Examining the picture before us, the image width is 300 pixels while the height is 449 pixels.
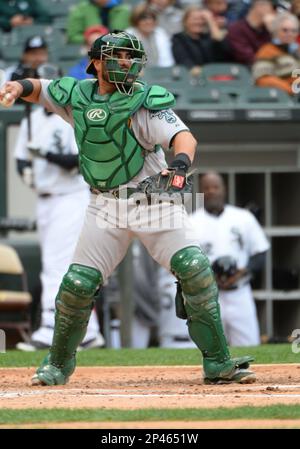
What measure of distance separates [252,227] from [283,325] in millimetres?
1542

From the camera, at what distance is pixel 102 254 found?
6.60 m

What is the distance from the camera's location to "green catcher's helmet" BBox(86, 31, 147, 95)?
6480 millimetres

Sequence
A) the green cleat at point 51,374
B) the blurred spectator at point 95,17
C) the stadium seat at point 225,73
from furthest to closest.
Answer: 1. the blurred spectator at point 95,17
2. the stadium seat at point 225,73
3. the green cleat at point 51,374

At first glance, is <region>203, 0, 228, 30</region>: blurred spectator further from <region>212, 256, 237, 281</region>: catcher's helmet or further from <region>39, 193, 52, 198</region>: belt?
<region>39, 193, 52, 198</region>: belt

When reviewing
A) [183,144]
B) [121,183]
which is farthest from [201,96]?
[183,144]

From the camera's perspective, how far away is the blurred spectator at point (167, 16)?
1345 centimetres

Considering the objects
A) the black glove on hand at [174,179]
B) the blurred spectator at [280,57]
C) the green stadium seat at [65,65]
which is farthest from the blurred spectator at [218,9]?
the black glove on hand at [174,179]

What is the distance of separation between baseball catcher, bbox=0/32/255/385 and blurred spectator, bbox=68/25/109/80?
14.9 feet

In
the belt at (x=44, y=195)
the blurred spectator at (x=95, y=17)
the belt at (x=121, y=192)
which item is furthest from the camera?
the blurred spectator at (x=95, y=17)

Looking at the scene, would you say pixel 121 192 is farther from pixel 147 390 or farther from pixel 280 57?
pixel 280 57

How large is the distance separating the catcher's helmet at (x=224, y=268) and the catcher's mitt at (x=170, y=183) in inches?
188

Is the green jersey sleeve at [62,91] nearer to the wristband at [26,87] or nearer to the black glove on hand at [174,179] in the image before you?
the wristband at [26,87]
